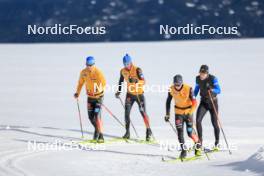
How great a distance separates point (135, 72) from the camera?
14547 mm

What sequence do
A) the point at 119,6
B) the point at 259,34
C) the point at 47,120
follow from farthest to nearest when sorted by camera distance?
1. the point at 119,6
2. the point at 259,34
3. the point at 47,120

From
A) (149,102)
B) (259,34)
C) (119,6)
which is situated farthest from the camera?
(119,6)

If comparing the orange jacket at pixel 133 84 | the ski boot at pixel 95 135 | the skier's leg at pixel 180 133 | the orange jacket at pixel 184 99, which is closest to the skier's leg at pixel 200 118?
the orange jacket at pixel 184 99

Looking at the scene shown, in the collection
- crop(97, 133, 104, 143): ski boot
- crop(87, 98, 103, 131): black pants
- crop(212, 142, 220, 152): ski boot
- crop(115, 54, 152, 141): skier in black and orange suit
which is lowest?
crop(212, 142, 220, 152): ski boot

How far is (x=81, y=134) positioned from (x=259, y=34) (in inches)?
5455

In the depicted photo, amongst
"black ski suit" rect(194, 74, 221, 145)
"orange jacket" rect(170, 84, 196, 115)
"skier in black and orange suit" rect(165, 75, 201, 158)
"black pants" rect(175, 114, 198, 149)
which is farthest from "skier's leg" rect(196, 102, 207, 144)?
"orange jacket" rect(170, 84, 196, 115)

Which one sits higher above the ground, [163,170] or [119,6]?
[119,6]

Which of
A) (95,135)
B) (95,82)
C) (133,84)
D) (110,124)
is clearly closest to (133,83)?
(133,84)

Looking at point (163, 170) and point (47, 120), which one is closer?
point (163, 170)

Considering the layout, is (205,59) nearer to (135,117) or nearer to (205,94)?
(135,117)

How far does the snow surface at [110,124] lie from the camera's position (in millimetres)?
11297

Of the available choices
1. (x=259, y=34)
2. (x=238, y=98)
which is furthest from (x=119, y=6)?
(x=238, y=98)

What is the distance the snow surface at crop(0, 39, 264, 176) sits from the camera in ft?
37.1

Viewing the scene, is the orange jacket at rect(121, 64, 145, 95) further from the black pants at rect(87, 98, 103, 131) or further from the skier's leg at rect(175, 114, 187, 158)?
the skier's leg at rect(175, 114, 187, 158)
